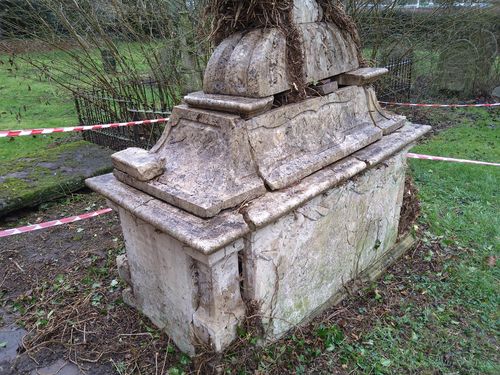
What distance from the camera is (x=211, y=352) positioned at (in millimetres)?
2430

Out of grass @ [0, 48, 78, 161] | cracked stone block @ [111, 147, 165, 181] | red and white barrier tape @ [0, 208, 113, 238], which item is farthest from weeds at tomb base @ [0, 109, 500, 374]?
grass @ [0, 48, 78, 161]

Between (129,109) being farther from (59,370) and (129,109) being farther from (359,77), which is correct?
(59,370)

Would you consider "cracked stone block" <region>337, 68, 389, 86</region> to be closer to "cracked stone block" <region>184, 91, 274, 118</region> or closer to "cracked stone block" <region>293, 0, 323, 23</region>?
"cracked stone block" <region>293, 0, 323, 23</region>

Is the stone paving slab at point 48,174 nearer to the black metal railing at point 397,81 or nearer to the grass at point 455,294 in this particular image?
the grass at point 455,294

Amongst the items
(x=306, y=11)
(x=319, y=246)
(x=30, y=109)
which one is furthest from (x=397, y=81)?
(x=30, y=109)

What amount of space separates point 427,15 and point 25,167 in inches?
289

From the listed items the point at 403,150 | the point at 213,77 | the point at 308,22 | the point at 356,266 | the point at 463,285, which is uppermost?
the point at 308,22

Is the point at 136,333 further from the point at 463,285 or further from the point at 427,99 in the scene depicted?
the point at 427,99

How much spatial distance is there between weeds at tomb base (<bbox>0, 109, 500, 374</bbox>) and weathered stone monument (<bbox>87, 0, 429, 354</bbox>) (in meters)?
0.14

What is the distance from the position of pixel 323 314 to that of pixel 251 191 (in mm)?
1265

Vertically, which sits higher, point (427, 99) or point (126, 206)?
point (126, 206)

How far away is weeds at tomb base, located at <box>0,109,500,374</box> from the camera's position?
105 inches

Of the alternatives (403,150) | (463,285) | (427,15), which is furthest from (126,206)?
(427,15)

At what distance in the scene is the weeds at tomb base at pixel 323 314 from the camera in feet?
8.72
